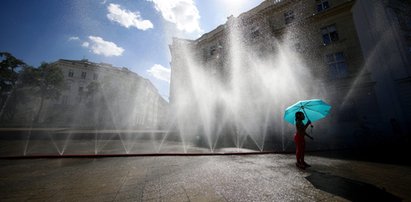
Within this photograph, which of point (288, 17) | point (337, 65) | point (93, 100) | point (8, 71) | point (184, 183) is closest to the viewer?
point (184, 183)

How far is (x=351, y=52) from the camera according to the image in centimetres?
1636

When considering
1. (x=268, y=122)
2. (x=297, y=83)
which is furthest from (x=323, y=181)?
(x=297, y=83)

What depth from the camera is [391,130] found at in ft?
44.9

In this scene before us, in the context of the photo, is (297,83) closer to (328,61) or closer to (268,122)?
(328,61)

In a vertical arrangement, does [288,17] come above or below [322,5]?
above

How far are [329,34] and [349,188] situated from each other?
2134cm

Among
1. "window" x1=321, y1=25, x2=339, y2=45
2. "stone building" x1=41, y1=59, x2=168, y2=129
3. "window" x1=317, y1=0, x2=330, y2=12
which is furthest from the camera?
"stone building" x1=41, y1=59, x2=168, y2=129

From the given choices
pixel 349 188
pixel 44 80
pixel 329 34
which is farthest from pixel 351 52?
pixel 44 80

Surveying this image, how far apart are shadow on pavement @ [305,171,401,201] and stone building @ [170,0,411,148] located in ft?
47.9

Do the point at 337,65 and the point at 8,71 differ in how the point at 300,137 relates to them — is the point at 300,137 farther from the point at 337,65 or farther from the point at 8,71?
the point at 8,71

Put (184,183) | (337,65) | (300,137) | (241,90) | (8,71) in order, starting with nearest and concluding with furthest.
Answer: (184,183), (300,137), (337,65), (241,90), (8,71)

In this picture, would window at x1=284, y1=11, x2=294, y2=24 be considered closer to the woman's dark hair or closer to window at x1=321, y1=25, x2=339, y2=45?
window at x1=321, y1=25, x2=339, y2=45

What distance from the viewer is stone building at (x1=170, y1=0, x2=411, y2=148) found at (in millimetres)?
14508

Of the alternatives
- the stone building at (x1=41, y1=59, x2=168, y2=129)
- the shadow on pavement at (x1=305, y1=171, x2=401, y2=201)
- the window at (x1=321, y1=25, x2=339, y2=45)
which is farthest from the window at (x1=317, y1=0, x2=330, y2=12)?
the stone building at (x1=41, y1=59, x2=168, y2=129)
